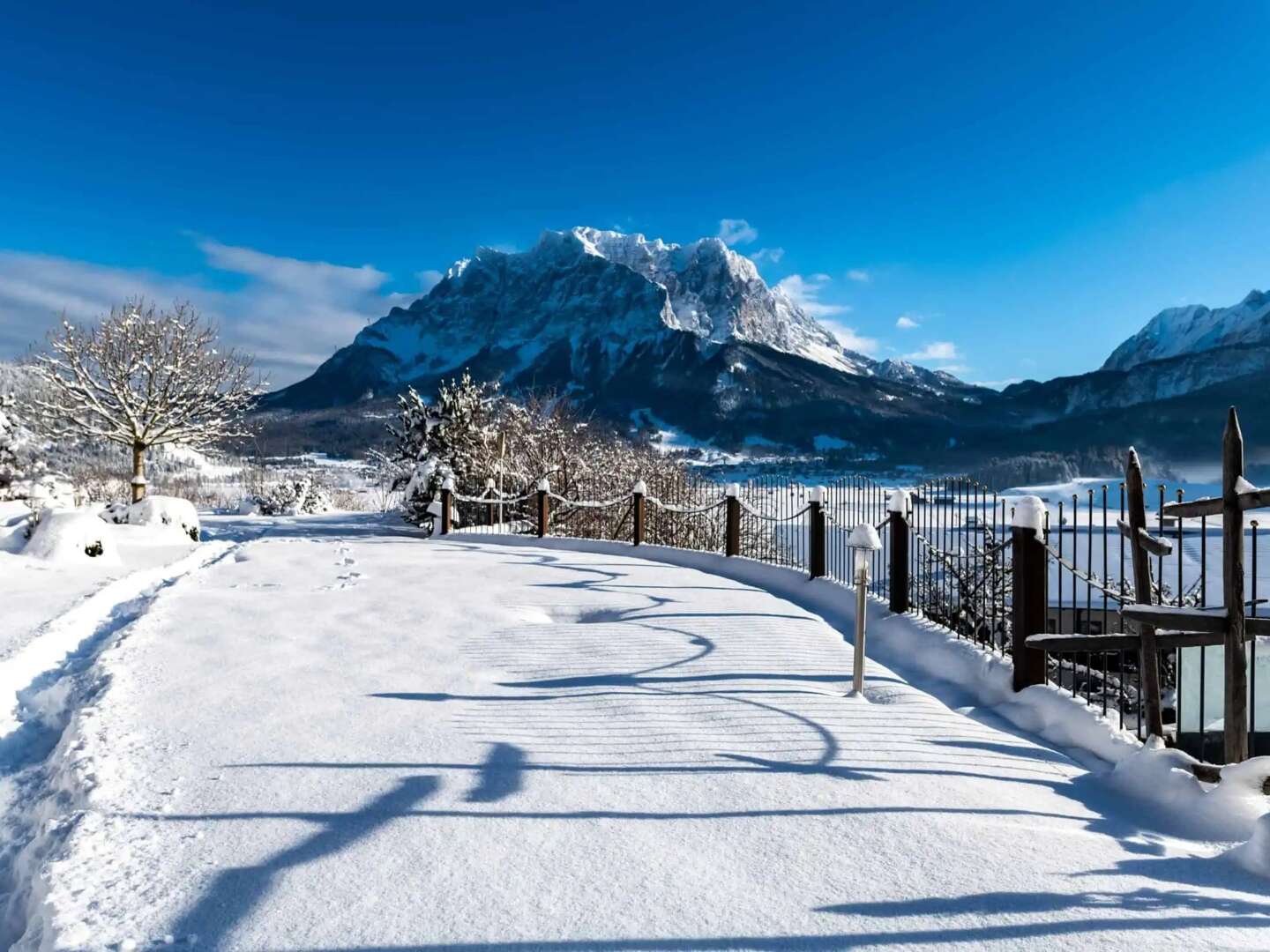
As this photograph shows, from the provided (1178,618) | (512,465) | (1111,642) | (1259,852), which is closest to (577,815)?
(1259,852)

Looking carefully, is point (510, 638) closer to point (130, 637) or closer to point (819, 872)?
point (130, 637)

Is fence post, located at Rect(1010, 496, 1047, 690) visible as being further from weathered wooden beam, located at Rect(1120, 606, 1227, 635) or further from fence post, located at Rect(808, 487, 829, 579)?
fence post, located at Rect(808, 487, 829, 579)

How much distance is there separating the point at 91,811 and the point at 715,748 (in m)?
2.78

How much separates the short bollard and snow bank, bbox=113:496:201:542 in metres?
14.0

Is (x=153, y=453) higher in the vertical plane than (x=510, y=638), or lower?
higher

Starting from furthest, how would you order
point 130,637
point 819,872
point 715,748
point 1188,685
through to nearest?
point 1188,685 → point 130,637 → point 715,748 → point 819,872

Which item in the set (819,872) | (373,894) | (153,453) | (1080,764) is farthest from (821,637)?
(153,453)

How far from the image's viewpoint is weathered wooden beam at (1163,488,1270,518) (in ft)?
10.8

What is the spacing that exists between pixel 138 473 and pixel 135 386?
9.20 feet

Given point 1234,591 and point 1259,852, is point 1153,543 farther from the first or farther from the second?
point 1259,852

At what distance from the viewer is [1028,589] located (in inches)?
200

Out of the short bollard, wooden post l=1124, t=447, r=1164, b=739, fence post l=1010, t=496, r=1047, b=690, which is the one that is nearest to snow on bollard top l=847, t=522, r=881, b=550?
the short bollard

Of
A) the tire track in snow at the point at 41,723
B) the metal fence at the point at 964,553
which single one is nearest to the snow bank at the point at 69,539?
the tire track in snow at the point at 41,723

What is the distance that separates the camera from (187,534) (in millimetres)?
14719
